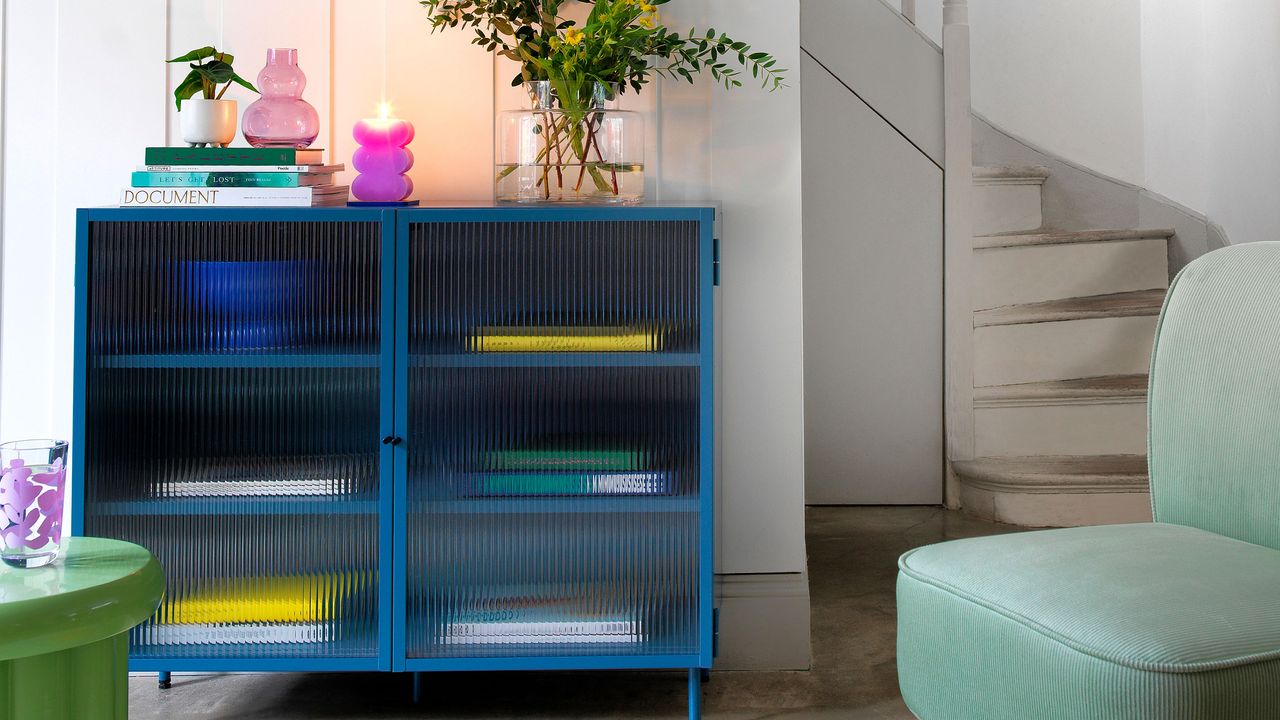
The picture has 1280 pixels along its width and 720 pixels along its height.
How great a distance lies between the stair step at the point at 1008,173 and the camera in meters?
3.78

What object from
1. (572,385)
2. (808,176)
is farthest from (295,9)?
(808,176)

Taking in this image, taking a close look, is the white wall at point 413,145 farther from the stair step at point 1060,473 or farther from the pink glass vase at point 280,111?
the stair step at point 1060,473

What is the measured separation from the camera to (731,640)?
2.27 meters

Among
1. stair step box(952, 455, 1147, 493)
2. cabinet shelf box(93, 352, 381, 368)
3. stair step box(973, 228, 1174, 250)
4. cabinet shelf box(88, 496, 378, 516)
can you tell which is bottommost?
stair step box(952, 455, 1147, 493)

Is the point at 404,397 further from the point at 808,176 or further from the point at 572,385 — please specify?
the point at 808,176

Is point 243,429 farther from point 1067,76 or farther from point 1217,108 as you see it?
point 1067,76

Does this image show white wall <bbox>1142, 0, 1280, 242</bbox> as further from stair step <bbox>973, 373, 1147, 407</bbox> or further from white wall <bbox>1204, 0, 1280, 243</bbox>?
stair step <bbox>973, 373, 1147, 407</bbox>

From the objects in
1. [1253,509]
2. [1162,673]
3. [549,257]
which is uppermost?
[549,257]

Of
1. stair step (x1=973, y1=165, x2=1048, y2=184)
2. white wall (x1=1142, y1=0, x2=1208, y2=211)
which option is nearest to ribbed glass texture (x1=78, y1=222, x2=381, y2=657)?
stair step (x1=973, y1=165, x2=1048, y2=184)

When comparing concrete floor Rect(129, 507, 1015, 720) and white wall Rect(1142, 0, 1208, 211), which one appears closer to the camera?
concrete floor Rect(129, 507, 1015, 720)

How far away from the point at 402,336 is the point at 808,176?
6.61 feet

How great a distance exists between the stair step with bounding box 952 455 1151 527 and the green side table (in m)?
2.61

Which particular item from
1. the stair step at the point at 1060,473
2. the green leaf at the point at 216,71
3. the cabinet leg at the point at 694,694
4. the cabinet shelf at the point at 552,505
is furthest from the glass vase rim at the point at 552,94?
the stair step at the point at 1060,473

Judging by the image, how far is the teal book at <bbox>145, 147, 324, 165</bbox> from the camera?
1964 millimetres
